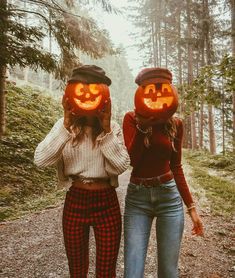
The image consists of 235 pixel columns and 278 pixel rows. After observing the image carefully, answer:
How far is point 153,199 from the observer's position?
113 inches

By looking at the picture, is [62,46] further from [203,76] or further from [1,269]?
[1,269]

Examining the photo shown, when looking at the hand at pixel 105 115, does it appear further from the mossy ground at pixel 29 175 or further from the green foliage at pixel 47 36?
the green foliage at pixel 47 36

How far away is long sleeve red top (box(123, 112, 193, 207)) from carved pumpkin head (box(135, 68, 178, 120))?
18 cm

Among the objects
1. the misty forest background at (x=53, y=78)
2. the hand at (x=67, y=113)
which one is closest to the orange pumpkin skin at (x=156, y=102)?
the hand at (x=67, y=113)

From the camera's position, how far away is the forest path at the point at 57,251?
193 inches

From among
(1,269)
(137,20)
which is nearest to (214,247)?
(1,269)

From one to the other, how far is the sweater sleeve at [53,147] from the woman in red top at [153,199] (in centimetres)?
49

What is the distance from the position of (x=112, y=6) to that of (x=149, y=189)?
9525 millimetres

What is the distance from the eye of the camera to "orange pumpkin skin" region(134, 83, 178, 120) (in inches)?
104

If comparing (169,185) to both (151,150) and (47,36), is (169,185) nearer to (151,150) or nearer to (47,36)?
(151,150)

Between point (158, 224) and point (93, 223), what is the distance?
55 cm

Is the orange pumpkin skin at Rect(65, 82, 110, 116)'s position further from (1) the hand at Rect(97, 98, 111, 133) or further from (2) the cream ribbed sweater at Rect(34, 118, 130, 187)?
(2) the cream ribbed sweater at Rect(34, 118, 130, 187)

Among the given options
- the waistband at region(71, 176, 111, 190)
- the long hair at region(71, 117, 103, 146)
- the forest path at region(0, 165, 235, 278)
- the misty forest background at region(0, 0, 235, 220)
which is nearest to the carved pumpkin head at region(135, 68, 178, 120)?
the long hair at region(71, 117, 103, 146)

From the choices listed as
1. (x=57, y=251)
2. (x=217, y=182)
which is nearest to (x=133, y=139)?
(x=57, y=251)
